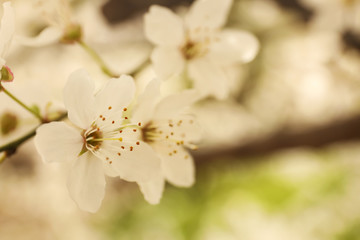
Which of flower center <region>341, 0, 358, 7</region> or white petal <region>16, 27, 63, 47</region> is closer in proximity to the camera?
white petal <region>16, 27, 63, 47</region>

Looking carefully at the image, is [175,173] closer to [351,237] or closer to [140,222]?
[351,237]

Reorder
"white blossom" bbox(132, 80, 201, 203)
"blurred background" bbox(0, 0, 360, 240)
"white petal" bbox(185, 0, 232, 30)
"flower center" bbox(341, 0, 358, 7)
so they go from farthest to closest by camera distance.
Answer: "blurred background" bbox(0, 0, 360, 240)
"flower center" bbox(341, 0, 358, 7)
"white petal" bbox(185, 0, 232, 30)
"white blossom" bbox(132, 80, 201, 203)

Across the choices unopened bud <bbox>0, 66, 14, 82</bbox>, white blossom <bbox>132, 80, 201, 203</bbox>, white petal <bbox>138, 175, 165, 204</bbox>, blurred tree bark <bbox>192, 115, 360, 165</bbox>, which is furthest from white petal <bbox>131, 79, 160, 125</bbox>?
blurred tree bark <bbox>192, 115, 360, 165</bbox>

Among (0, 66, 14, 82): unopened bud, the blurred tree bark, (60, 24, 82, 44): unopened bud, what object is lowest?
(0, 66, 14, 82): unopened bud

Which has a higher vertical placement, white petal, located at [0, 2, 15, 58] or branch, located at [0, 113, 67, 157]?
white petal, located at [0, 2, 15, 58]

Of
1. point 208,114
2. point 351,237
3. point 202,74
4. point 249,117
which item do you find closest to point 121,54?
point 208,114

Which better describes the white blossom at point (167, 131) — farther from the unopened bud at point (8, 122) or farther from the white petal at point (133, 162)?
the unopened bud at point (8, 122)

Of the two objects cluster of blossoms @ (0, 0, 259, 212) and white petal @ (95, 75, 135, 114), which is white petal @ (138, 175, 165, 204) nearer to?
cluster of blossoms @ (0, 0, 259, 212)

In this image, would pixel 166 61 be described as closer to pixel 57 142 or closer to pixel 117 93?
pixel 117 93

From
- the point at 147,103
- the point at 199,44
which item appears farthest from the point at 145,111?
the point at 199,44
